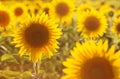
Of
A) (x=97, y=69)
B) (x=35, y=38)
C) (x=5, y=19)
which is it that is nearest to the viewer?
(x=97, y=69)

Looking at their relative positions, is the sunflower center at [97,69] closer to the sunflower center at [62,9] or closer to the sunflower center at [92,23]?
the sunflower center at [92,23]

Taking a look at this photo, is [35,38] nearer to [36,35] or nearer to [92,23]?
[36,35]

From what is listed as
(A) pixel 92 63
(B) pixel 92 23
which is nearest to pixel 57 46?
(A) pixel 92 63

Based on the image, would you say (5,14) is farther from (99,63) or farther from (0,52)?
(99,63)

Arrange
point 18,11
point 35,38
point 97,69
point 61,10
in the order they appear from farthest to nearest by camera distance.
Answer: point 18,11 < point 61,10 < point 35,38 < point 97,69

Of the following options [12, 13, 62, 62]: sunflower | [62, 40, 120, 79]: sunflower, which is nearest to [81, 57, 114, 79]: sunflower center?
[62, 40, 120, 79]: sunflower

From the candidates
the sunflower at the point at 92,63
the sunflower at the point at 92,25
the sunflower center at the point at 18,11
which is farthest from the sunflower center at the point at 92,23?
the sunflower at the point at 92,63
